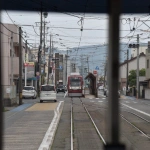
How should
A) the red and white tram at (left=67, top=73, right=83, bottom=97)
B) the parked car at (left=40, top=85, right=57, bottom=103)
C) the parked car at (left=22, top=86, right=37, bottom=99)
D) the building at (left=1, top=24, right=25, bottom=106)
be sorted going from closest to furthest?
the building at (left=1, top=24, right=25, bottom=106), the parked car at (left=40, top=85, right=57, bottom=103), the parked car at (left=22, top=86, right=37, bottom=99), the red and white tram at (left=67, top=73, right=83, bottom=97)

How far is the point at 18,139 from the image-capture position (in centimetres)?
1329

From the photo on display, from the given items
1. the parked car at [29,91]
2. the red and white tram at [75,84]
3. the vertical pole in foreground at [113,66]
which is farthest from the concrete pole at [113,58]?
the red and white tram at [75,84]

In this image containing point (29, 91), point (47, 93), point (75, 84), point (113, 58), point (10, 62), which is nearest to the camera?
point (113, 58)

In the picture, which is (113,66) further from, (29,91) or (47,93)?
(29,91)

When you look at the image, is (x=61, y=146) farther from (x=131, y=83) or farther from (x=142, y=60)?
(x=142, y=60)

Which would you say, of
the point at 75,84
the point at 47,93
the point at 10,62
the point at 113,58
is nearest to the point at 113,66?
the point at 113,58

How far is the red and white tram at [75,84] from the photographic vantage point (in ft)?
180

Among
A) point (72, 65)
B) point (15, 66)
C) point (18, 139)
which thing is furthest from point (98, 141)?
point (72, 65)

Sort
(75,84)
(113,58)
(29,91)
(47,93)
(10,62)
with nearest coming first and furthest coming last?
(113,58) < (47,93) < (10,62) < (29,91) < (75,84)

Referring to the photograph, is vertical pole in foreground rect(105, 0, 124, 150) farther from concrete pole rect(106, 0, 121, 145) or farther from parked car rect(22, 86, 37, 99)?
parked car rect(22, 86, 37, 99)

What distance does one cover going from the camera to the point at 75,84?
54.8m

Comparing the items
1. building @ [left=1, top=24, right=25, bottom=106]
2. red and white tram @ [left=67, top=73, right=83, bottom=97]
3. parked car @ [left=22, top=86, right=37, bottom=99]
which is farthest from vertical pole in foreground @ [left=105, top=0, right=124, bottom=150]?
red and white tram @ [left=67, top=73, right=83, bottom=97]

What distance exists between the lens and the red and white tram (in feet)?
180

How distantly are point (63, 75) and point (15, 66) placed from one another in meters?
94.5
